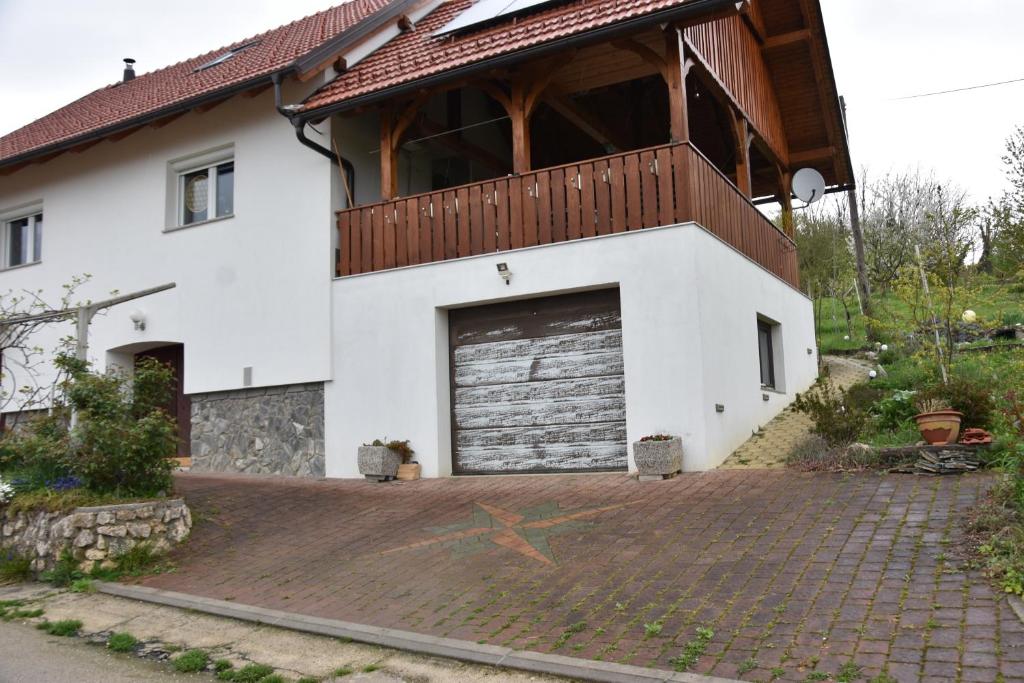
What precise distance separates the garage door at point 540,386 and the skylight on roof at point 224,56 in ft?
27.0

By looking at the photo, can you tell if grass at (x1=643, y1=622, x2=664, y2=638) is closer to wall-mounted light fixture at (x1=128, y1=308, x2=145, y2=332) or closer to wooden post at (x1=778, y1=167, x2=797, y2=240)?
wall-mounted light fixture at (x1=128, y1=308, x2=145, y2=332)

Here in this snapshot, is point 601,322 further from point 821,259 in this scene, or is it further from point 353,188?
point 821,259

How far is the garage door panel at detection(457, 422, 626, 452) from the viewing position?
1048cm

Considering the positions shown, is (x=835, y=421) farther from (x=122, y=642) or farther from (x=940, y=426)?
(x=122, y=642)

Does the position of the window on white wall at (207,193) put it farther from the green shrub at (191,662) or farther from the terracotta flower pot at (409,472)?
the green shrub at (191,662)

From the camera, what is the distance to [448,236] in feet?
38.1

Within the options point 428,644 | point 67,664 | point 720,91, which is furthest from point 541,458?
point 67,664

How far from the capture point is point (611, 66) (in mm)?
12438

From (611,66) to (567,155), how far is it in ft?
15.4

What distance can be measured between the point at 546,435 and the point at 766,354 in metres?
4.97

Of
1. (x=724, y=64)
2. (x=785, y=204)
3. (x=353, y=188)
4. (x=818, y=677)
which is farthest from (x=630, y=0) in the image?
(x=818, y=677)

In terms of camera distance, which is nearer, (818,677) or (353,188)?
(818,677)

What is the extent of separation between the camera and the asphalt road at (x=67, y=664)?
5.11 meters

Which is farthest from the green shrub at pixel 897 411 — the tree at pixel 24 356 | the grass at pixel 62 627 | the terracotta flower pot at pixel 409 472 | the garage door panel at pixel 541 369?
the tree at pixel 24 356
